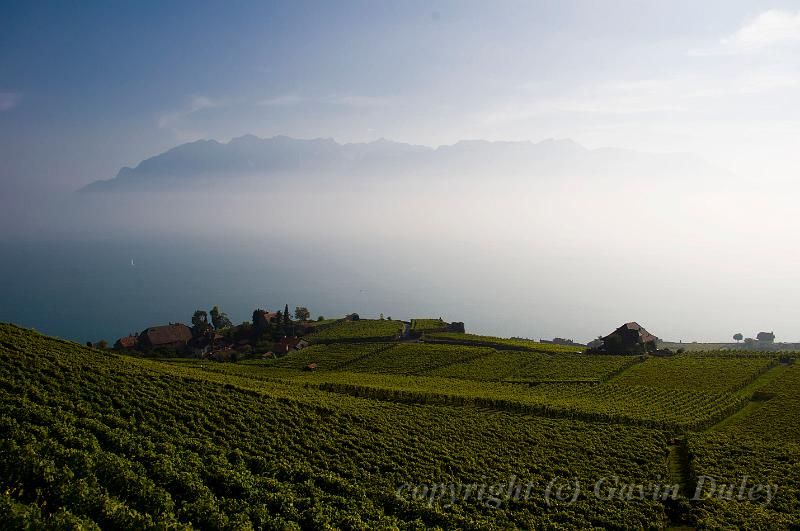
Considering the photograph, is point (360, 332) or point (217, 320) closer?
point (360, 332)

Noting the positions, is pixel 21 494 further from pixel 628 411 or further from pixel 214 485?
pixel 628 411

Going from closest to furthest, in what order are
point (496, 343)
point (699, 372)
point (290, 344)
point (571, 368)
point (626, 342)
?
point (699, 372) → point (571, 368) → point (626, 342) → point (496, 343) → point (290, 344)

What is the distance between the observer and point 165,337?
335ft

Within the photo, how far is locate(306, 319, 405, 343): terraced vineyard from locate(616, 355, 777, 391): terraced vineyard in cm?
4213

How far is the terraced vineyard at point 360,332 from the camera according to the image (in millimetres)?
89250

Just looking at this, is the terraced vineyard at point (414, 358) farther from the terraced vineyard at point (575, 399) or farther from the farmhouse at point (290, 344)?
the farmhouse at point (290, 344)

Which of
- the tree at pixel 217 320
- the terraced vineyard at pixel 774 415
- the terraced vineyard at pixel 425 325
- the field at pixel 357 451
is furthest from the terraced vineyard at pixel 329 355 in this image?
the terraced vineyard at pixel 774 415

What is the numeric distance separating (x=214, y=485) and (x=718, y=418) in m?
41.3

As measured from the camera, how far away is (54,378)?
3241 cm

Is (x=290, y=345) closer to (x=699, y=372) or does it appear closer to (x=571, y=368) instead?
(x=571, y=368)

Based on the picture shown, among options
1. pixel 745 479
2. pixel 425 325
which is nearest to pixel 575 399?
pixel 745 479

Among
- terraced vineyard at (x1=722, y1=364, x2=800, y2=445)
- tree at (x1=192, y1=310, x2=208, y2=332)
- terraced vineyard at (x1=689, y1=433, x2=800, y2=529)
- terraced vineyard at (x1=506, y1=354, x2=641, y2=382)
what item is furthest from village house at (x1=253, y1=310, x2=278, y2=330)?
terraced vineyard at (x1=689, y1=433, x2=800, y2=529)

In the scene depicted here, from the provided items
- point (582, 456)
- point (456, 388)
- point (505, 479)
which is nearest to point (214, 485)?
point (505, 479)

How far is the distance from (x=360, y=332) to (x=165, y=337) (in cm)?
4233
